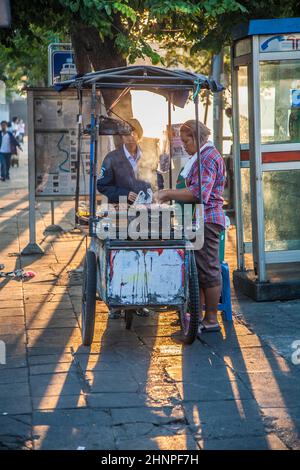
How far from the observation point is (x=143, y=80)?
24.0 ft

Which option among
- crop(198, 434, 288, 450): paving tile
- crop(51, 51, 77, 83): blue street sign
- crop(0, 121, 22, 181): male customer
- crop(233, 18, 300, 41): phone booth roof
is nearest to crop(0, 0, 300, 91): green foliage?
crop(233, 18, 300, 41): phone booth roof

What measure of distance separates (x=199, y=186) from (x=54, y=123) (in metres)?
5.46

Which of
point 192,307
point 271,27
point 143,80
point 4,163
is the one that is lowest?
point 192,307

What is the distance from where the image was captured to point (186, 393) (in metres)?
5.81

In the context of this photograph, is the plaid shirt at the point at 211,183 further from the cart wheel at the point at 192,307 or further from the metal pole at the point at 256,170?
the metal pole at the point at 256,170

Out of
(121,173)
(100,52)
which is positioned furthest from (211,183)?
(100,52)

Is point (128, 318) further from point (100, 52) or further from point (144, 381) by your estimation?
point (100, 52)

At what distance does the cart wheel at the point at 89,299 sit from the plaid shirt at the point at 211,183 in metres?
1.04

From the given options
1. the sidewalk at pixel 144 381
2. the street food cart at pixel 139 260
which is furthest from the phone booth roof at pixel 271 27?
the sidewalk at pixel 144 381

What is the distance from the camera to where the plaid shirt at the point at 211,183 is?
7.28 metres

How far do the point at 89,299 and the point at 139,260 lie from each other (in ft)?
1.70

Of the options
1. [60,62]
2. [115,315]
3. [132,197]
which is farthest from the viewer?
[60,62]

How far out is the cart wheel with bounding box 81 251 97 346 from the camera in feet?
22.5
